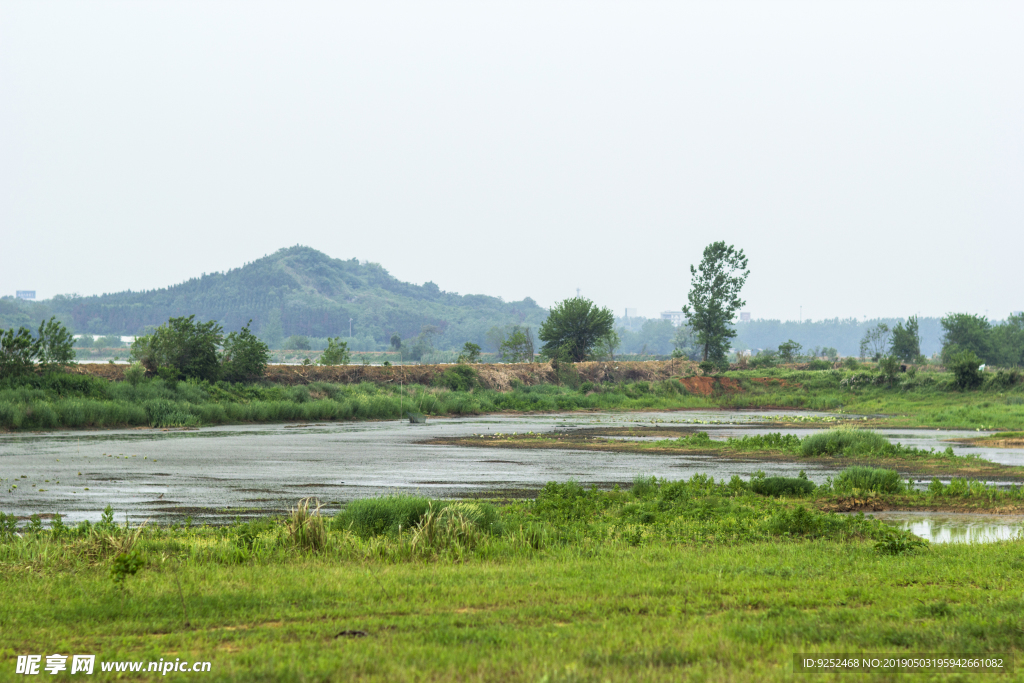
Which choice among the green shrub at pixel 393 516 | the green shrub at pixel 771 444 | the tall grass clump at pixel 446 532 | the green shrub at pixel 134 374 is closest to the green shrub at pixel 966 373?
the green shrub at pixel 771 444

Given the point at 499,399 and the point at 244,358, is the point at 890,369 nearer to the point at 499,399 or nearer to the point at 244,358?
the point at 499,399

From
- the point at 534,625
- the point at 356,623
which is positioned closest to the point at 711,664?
the point at 534,625

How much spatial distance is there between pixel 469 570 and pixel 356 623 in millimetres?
2809

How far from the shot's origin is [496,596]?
Answer: 9.03 meters

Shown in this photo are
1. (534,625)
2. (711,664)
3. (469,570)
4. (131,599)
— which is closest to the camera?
(711,664)

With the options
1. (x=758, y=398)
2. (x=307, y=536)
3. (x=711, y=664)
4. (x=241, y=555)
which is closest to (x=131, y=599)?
(x=241, y=555)

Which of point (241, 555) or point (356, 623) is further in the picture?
point (241, 555)

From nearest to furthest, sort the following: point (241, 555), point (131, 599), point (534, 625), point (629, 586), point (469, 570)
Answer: point (534, 625), point (131, 599), point (629, 586), point (469, 570), point (241, 555)

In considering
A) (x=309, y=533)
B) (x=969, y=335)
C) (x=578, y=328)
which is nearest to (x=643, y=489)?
(x=309, y=533)

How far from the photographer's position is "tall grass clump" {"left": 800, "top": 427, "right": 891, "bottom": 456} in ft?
93.8

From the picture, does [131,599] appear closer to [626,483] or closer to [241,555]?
[241,555]

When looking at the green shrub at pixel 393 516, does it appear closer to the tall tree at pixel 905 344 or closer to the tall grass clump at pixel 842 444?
the tall grass clump at pixel 842 444

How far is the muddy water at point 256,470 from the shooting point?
17.9 m

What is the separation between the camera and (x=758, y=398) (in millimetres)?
74438
